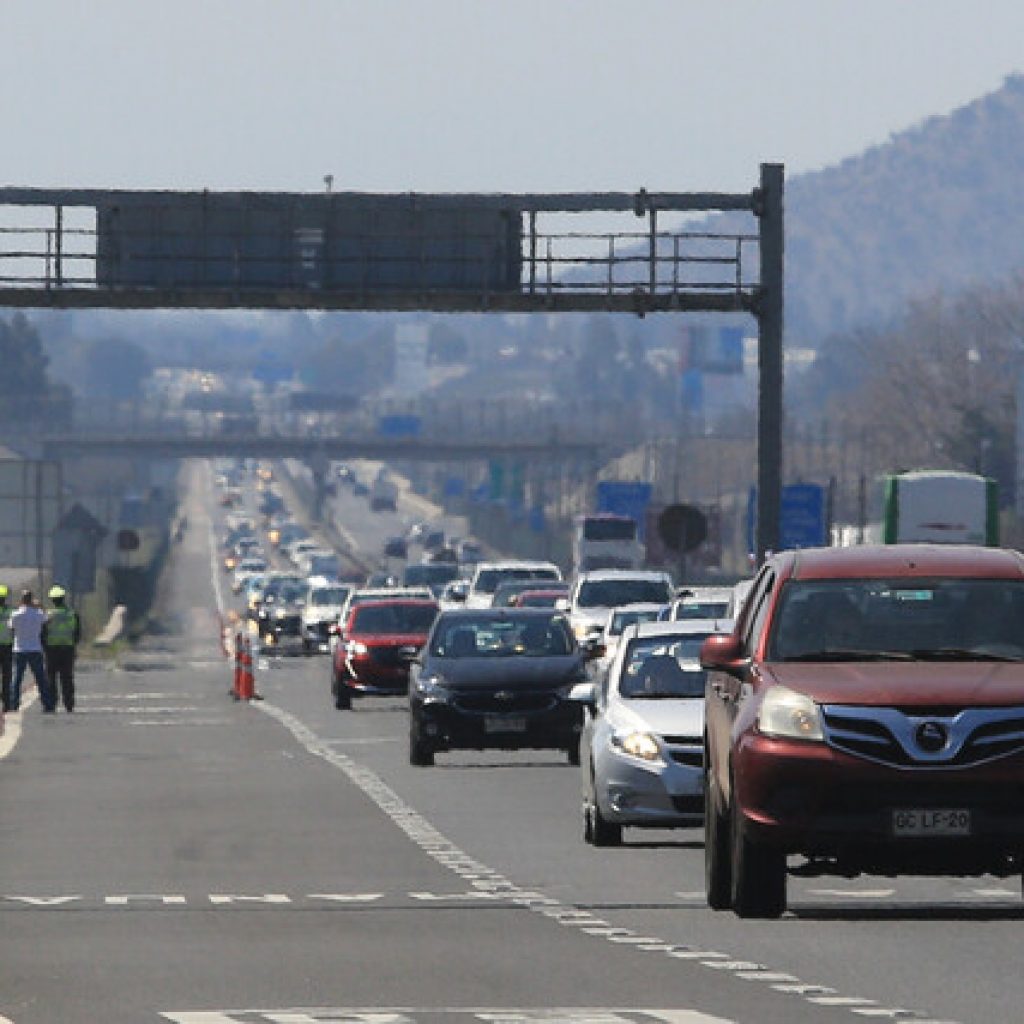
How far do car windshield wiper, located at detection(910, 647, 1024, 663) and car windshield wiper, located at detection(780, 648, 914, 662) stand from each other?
0.06 metres

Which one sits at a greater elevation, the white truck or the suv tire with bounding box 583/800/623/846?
the white truck

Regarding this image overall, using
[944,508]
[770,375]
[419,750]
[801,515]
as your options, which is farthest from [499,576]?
[419,750]

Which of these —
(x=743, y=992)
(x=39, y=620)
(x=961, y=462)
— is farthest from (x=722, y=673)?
(x=961, y=462)

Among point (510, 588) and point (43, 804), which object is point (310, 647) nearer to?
point (510, 588)

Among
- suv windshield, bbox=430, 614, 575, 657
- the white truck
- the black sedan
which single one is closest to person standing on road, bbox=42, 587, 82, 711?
suv windshield, bbox=430, 614, 575, 657

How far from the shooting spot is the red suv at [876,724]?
19.5 m

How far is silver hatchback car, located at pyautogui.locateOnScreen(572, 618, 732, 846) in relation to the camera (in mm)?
26953

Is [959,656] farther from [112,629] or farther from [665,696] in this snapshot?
[112,629]

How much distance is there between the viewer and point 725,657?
2053cm

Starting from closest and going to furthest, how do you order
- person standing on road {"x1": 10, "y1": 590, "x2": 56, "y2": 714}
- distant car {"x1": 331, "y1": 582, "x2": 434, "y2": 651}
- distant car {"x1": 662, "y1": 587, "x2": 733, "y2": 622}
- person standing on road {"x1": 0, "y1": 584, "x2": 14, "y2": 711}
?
distant car {"x1": 662, "y1": 587, "x2": 733, "y2": 622}, person standing on road {"x1": 0, "y1": 584, "x2": 14, "y2": 711}, person standing on road {"x1": 10, "y1": 590, "x2": 56, "y2": 714}, distant car {"x1": 331, "y1": 582, "x2": 434, "y2": 651}

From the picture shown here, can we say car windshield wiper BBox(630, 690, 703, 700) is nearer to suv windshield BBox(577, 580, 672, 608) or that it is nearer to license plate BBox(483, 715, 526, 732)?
license plate BBox(483, 715, 526, 732)

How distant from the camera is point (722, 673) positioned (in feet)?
70.4

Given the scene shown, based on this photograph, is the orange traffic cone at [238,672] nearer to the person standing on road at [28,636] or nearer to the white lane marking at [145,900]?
the person standing on road at [28,636]

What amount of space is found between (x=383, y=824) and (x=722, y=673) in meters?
9.15
